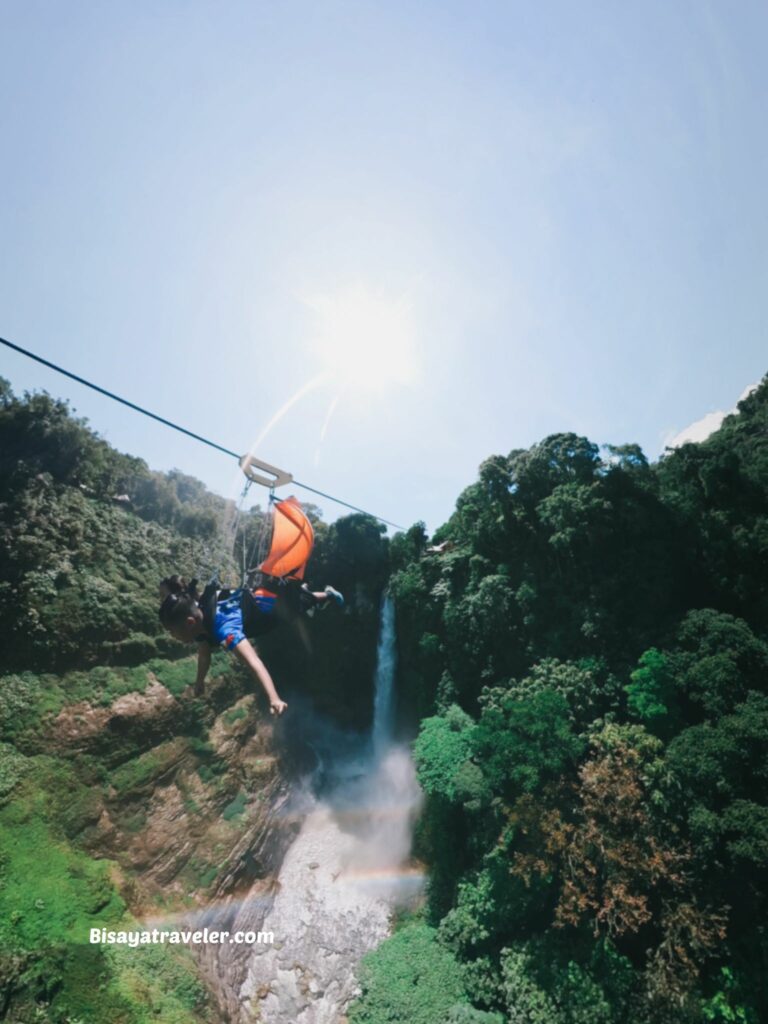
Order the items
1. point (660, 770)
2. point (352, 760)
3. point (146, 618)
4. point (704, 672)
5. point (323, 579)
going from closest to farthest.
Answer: point (660, 770), point (704, 672), point (146, 618), point (352, 760), point (323, 579)

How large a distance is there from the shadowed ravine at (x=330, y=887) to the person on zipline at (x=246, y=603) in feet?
41.5

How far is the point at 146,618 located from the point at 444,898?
47.0 ft

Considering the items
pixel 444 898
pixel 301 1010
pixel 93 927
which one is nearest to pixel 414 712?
pixel 444 898

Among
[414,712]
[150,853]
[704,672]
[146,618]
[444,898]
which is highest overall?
[704,672]

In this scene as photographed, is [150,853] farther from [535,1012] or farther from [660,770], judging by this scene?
[660,770]

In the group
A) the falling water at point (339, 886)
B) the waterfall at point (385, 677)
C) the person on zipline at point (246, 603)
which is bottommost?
the falling water at point (339, 886)

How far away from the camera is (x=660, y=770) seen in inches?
442

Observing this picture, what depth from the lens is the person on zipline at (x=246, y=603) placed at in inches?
220

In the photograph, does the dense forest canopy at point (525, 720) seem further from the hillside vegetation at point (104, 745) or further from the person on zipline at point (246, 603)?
the person on zipline at point (246, 603)

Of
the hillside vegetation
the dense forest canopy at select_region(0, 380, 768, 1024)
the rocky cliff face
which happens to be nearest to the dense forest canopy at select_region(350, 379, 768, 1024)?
the dense forest canopy at select_region(0, 380, 768, 1024)

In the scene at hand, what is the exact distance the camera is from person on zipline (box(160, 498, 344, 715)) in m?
5.58

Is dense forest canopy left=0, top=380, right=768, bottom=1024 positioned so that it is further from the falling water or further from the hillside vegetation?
the falling water

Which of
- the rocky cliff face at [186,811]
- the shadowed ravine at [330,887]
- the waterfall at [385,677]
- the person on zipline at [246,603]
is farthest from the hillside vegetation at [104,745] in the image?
the person on zipline at [246,603]

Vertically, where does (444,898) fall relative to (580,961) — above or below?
below
